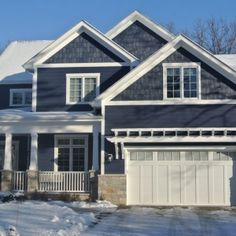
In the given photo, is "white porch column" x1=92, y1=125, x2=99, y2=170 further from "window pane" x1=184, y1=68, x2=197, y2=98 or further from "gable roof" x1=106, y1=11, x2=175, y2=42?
"gable roof" x1=106, y1=11, x2=175, y2=42

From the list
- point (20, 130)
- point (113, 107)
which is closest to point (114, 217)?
point (113, 107)

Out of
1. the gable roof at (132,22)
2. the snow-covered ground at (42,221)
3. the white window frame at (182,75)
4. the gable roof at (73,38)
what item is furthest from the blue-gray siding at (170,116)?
the gable roof at (132,22)

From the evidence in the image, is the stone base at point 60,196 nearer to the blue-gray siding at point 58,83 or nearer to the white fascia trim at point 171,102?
the white fascia trim at point 171,102

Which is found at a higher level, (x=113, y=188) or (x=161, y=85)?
(x=161, y=85)

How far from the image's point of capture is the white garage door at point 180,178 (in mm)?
20281

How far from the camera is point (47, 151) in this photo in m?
22.2

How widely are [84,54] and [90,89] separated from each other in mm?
1660

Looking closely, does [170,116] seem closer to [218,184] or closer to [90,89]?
[218,184]

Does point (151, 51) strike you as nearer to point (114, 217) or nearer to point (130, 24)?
point (130, 24)

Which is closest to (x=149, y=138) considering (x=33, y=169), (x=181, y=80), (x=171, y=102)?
(x=171, y=102)

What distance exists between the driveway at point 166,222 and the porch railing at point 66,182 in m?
3.08

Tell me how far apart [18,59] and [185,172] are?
13.2 m

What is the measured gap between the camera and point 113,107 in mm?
20875

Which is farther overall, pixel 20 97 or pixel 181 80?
pixel 20 97
